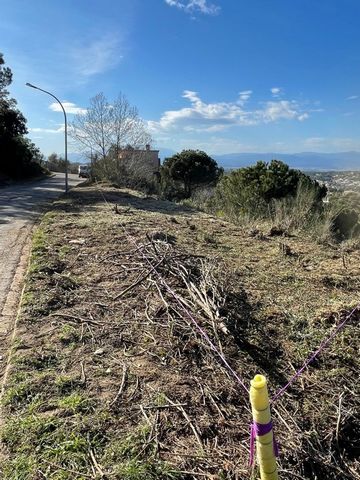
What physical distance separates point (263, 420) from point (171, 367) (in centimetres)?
152

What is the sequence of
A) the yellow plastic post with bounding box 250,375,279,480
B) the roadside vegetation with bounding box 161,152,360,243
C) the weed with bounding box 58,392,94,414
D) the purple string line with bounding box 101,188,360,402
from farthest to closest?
the roadside vegetation with bounding box 161,152,360,243, the purple string line with bounding box 101,188,360,402, the weed with bounding box 58,392,94,414, the yellow plastic post with bounding box 250,375,279,480

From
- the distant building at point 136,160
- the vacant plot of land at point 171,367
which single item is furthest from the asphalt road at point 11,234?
the distant building at point 136,160

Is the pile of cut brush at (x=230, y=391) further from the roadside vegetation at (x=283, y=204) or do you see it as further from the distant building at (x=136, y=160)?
the distant building at (x=136, y=160)

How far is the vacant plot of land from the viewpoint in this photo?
7.68 ft

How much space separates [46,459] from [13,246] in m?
6.07

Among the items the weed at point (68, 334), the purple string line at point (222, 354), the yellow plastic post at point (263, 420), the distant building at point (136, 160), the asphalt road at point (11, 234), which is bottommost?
the asphalt road at point (11, 234)

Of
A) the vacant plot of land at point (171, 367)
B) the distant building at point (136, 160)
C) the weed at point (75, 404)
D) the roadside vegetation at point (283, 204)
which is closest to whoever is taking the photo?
the vacant plot of land at point (171, 367)

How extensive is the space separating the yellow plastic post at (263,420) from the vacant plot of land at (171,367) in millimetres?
407

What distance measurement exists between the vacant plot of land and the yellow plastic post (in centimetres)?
41

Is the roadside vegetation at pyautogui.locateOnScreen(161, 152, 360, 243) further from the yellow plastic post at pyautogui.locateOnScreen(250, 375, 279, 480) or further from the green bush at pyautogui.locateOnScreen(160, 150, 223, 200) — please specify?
the green bush at pyautogui.locateOnScreen(160, 150, 223, 200)

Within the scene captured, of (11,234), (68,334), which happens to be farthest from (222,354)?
(11,234)

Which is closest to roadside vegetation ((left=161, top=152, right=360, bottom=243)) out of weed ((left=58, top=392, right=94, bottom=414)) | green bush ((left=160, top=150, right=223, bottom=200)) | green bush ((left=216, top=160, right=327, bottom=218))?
green bush ((left=216, top=160, right=327, bottom=218))

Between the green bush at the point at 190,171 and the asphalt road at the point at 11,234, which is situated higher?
the green bush at the point at 190,171

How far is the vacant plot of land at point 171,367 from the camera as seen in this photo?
2342 millimetres
